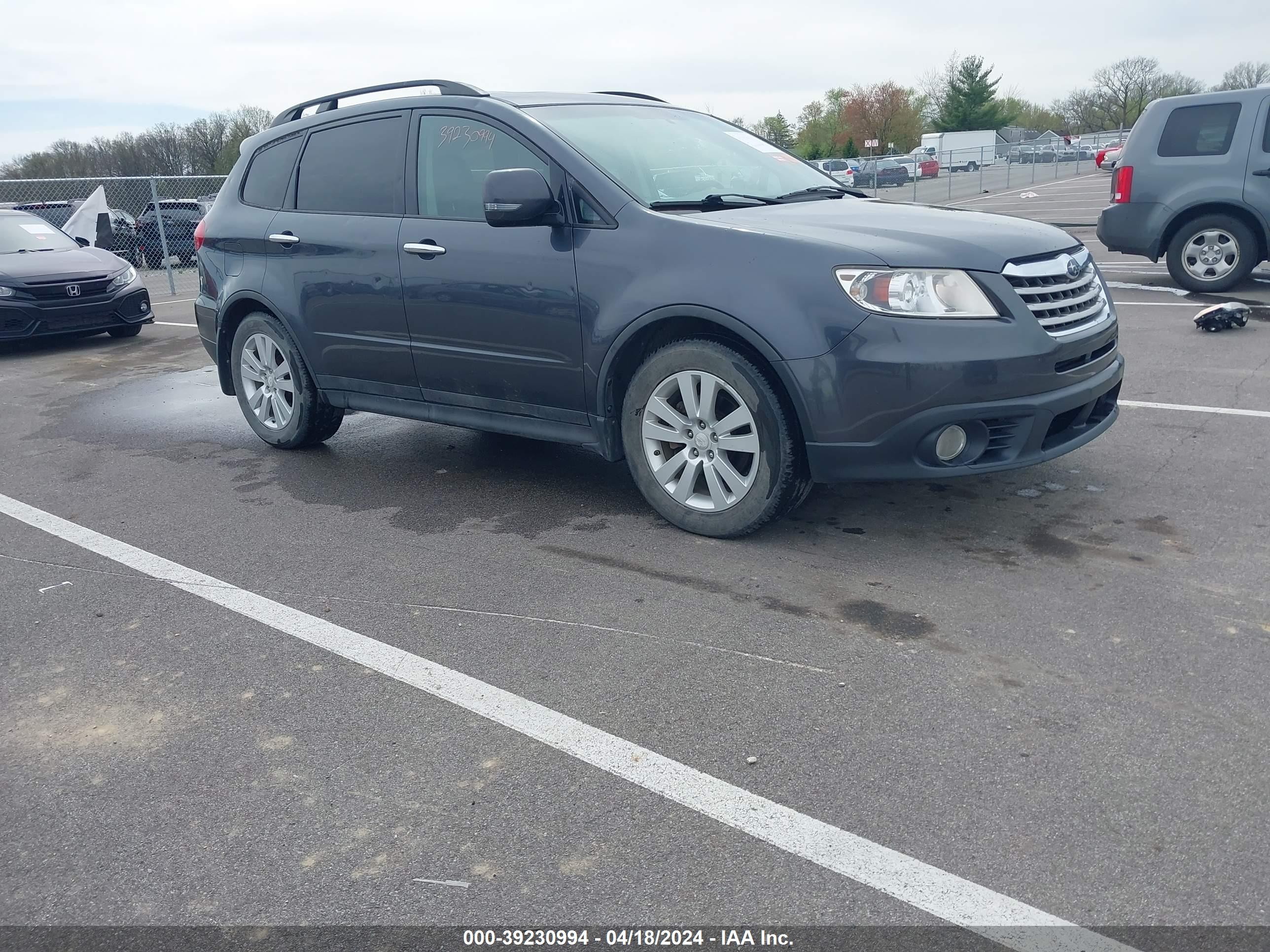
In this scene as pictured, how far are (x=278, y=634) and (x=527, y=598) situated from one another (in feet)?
2.85

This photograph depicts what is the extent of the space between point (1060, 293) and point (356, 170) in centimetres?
343

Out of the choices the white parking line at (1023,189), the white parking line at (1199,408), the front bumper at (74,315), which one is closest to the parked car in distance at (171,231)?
the front bumper at (74,315)

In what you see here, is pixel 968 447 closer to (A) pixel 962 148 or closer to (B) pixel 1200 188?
(B) pixel 1200 188

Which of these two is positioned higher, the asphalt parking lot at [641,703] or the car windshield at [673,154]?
the car windshield at [673,154]

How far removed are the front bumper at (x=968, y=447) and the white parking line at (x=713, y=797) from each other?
160cm

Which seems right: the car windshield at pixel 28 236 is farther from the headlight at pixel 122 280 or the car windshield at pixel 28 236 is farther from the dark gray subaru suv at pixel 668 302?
the dark gray subaru suv at pixel 668 302

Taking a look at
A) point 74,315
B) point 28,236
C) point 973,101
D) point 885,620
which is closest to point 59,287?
A: point 74,315

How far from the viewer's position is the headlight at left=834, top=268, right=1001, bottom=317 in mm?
4105

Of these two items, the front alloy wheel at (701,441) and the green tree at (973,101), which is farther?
the green tree at (973,101)

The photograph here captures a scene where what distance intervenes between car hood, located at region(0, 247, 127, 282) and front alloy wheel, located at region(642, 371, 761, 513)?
9.02 metres

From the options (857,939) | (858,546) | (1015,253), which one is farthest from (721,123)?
(857,939)

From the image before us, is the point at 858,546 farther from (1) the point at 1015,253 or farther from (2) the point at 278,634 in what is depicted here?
(2) the point at 278,634

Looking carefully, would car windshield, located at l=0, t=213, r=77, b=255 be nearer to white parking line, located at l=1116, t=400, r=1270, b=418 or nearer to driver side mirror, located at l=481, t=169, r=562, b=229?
driver side mirror, located at l=481, t=169, r=562, b=229

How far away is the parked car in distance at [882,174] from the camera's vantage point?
105ft
